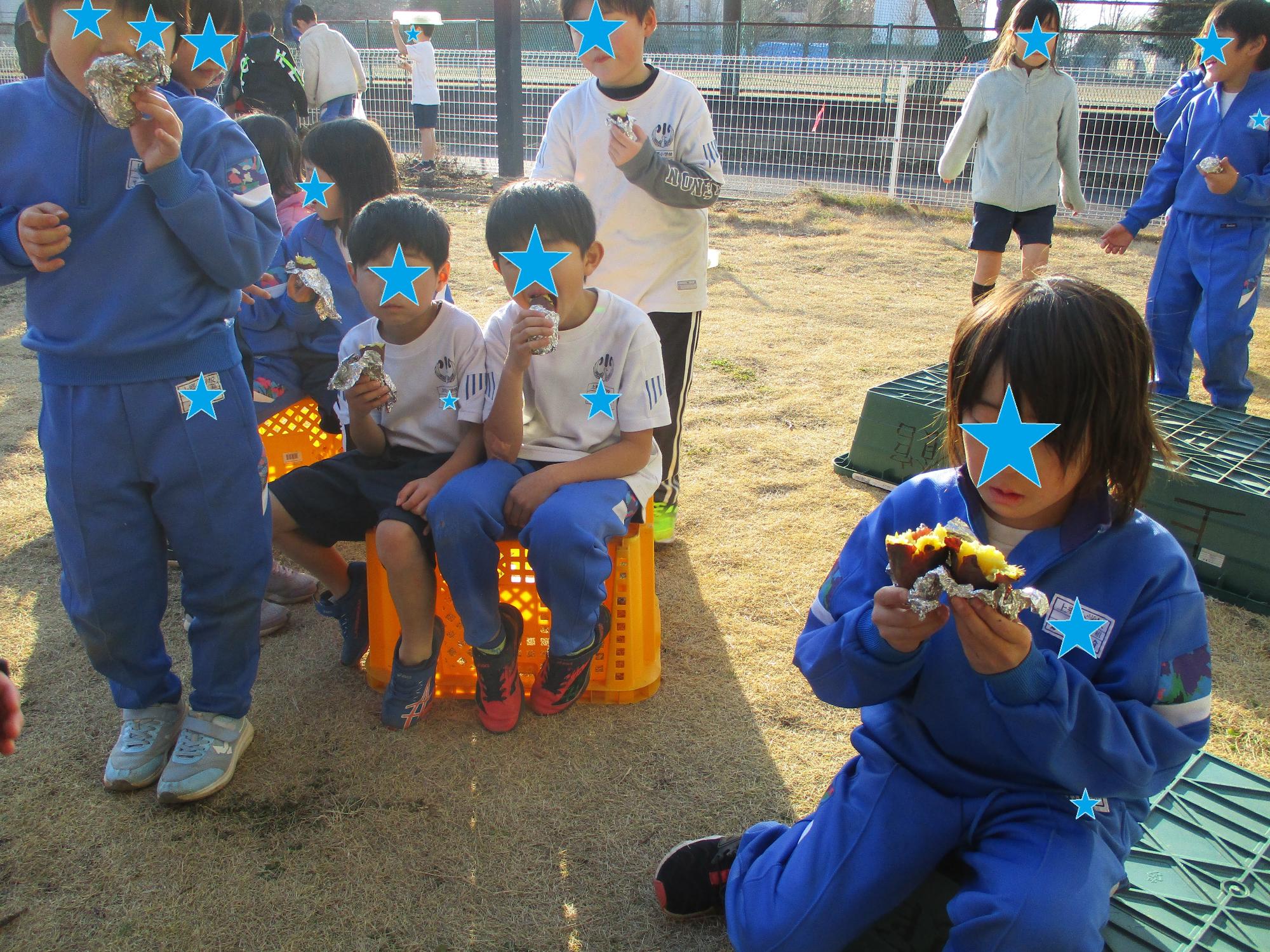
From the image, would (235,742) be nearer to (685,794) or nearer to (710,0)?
(685,794)

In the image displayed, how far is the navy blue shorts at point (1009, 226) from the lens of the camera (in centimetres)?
448

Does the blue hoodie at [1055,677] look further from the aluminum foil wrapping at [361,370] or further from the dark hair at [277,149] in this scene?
the dark hair at [277,149]

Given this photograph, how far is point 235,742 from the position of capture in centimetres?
197

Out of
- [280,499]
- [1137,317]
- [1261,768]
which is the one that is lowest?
[1261,768]

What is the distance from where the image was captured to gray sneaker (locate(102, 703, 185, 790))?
1.89 m

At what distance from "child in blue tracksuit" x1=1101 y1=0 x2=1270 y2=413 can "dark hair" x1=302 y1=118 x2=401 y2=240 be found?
300 cm

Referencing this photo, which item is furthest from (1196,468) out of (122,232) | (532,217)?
(122,232)

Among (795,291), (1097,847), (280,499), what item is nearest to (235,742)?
(280,499)

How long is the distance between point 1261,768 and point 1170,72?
10.4 m

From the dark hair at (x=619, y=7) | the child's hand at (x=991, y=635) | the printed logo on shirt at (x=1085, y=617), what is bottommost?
the printed logo on shirt at (x=1085, y=617)

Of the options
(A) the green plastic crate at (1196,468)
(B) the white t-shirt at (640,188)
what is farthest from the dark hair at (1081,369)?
(B) the white t-shirt at (640,188)

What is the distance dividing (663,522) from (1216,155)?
105 inches

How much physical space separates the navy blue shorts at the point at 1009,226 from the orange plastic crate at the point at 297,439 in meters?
3.24

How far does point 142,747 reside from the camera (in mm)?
1927
